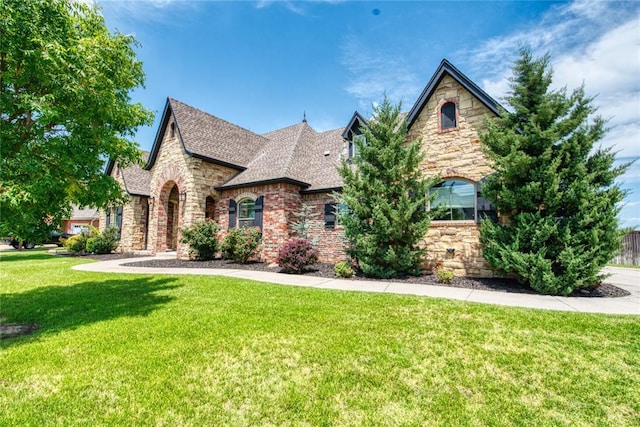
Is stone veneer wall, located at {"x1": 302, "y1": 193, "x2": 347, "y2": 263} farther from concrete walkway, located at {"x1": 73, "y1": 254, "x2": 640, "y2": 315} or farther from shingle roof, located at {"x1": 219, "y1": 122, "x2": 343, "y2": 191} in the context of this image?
concrete walkway, located at {"x1": 73, "y1": 254, "x2": 640, "y2": 315}

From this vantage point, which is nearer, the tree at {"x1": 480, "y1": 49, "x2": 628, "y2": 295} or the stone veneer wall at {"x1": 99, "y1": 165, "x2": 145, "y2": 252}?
the tree at {"x1": 480, "y1": 49, "x2": 628, "y2": 295}

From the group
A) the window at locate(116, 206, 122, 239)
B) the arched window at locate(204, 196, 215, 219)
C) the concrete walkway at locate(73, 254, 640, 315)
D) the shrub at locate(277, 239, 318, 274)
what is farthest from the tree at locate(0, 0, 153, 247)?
the window at locate(116, 206, 122, 239)

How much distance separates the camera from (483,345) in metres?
4.05

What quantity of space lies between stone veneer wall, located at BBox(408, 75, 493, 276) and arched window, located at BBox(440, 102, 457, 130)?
14 cm

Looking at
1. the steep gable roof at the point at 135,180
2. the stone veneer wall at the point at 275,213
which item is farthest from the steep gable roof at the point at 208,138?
the stone veneer wall at the point at 275,213

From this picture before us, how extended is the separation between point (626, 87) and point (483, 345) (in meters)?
8.53

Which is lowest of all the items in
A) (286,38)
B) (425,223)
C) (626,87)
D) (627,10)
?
(425,223)

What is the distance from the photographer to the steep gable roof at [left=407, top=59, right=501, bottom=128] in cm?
978

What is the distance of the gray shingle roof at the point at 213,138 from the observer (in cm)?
1554

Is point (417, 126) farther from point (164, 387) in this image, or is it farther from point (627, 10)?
point (164, 387)

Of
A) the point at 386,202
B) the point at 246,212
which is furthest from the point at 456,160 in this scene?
the point at 246,212

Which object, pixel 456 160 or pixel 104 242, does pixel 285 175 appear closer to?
pixel 456 160

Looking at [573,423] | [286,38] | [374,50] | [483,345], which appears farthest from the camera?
[286,38]

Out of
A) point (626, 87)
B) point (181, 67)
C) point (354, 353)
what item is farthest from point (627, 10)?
point (181, 67)
